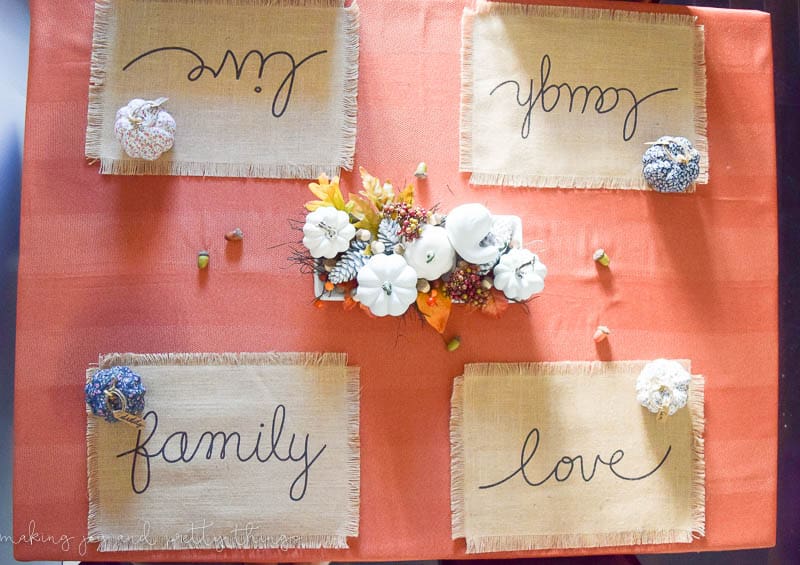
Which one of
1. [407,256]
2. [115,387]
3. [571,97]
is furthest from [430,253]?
[115,387]

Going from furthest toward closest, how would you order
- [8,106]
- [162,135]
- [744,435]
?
[8,106] → [744,435] → [162,135]

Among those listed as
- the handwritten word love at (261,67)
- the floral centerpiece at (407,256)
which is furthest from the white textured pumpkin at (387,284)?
the handwritten word love at (261,67)

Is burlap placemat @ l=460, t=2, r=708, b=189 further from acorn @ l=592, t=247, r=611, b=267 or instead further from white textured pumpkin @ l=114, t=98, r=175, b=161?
white textured pumpkin @ l=114, t=98, r=175, b=161

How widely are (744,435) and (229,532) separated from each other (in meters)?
1.16

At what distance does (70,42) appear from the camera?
135 cm

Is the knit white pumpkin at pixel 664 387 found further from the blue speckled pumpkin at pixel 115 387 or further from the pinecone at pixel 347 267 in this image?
the blue speckled pumpkin at pixel 115 387

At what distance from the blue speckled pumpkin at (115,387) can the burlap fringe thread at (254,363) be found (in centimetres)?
6

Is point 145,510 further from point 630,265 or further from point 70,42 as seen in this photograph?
point 630,265

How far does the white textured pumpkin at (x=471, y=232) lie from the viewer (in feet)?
3.66

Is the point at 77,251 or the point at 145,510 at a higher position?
the point at 77,251

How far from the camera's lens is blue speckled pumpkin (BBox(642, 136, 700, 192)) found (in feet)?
4.45

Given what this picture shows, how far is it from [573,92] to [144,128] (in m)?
0.94

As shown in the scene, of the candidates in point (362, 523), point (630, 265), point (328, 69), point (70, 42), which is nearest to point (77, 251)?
Result: point (70, 42)

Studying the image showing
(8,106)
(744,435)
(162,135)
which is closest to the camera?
(162,135)
